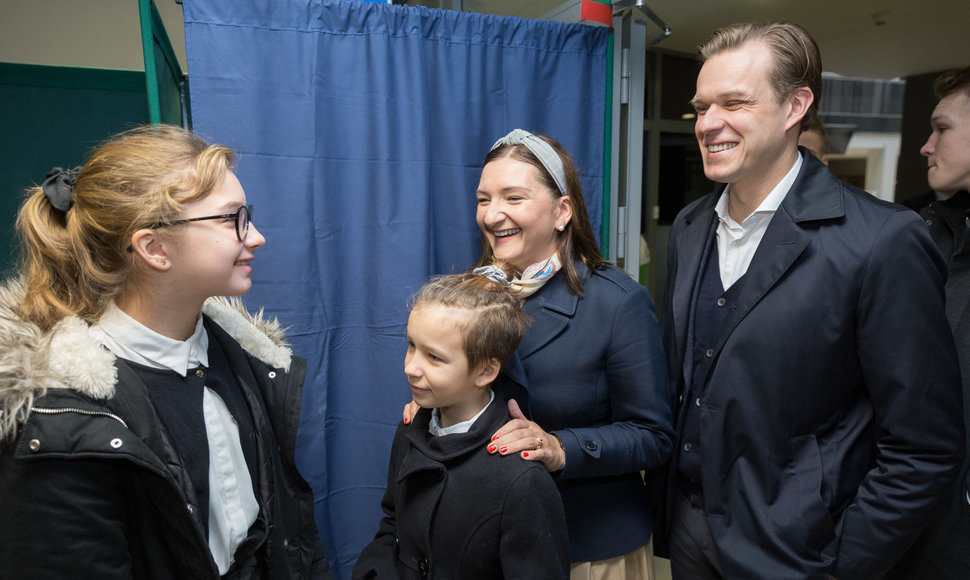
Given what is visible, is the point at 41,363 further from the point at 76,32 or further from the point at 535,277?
the point at 76,32

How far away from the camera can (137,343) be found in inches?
44.7

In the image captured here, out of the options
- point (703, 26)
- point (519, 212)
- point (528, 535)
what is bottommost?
point (528, 535)

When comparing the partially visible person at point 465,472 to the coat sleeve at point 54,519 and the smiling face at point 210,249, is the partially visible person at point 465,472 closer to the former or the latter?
the smiling face at point 210,249

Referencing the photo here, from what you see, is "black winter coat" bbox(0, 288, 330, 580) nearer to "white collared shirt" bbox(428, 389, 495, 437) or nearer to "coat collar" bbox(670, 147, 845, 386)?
"white collared shirt" bbox(428, 389, 495, 437)

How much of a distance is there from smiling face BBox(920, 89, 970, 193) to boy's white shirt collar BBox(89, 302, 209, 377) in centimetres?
209

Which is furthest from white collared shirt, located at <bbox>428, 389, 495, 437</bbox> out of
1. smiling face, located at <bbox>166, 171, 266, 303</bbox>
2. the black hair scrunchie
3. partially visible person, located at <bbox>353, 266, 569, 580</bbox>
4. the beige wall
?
the beige wall

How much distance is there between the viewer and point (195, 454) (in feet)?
3.75

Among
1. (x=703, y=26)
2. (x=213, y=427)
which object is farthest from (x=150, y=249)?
(x=703, y=26)

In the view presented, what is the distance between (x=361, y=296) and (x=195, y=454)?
0.83 meters

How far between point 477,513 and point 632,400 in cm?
47

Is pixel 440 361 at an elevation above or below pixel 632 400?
above

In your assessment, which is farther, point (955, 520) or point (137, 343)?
point (955, 520)

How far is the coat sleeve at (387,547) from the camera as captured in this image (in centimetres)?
128

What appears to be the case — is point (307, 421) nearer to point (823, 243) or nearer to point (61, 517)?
point (61, 517)
